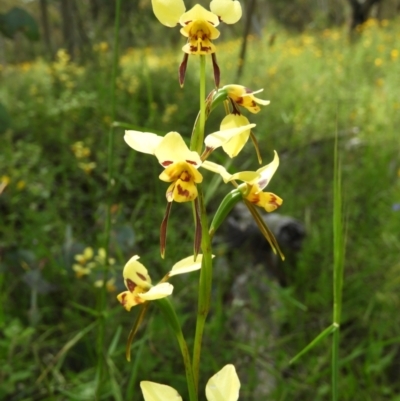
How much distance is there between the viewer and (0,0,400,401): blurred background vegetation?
1.25 m

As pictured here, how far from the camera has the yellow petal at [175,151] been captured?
46 centimetres

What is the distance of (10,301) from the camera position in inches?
61.0

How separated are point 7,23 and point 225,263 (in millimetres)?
1027

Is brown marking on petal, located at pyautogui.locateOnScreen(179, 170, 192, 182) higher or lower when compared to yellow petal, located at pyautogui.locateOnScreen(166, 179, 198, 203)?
higher

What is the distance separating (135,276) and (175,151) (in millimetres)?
145

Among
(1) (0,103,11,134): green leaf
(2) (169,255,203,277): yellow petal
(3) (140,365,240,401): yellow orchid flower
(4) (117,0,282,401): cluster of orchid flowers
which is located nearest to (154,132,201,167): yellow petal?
(4) (117,0,282,401): cluster of orchid flowers

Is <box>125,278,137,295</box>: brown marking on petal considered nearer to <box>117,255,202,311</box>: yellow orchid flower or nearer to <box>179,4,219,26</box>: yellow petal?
<box>117,255,202,311</box>: yellow orchid flower

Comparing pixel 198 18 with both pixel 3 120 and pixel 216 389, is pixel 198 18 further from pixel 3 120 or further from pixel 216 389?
pixel 3 120

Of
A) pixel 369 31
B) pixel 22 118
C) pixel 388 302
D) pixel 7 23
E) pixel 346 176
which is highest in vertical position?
pixel 369 31

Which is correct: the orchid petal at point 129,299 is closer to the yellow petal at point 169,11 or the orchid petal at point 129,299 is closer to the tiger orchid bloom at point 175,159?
the tiger orchid bloom at point 175,159

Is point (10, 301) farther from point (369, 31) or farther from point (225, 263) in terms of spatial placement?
point (369, 31)

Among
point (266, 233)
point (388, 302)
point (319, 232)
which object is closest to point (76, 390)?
point (266, 233)

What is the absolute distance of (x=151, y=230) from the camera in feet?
6.09

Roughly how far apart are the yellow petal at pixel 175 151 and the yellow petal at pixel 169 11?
132 millimetres
